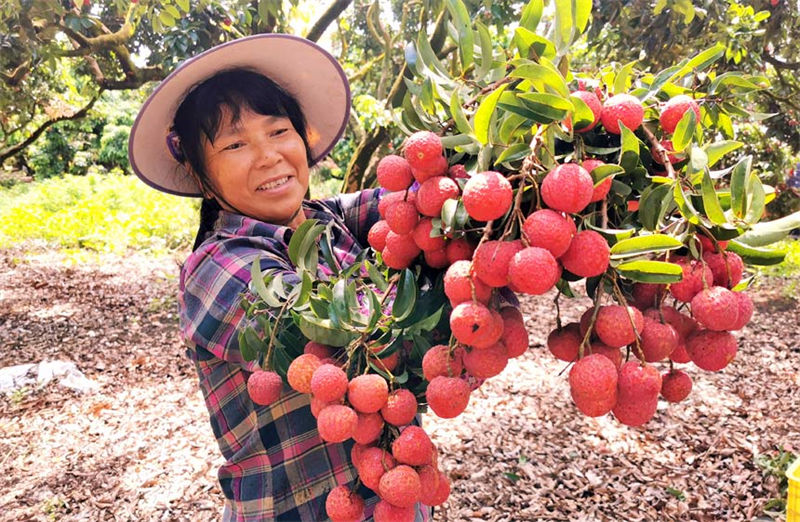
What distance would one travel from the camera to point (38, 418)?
3.18m

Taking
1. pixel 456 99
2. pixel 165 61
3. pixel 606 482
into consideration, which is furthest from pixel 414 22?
pixel 456 99

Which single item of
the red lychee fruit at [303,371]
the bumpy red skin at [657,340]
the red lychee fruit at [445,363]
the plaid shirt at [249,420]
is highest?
the bumpy red skin at [657,340]

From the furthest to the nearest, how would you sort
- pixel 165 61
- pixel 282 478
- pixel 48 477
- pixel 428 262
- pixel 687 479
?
pixel 165 61 < pixel 48 477 < pixel 687 479 < pixel 282 478 < pixel 428 262

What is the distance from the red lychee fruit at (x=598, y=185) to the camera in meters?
0.54

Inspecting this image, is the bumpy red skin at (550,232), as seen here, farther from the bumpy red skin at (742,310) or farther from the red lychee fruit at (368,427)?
the red lychee fruit at (368,427)

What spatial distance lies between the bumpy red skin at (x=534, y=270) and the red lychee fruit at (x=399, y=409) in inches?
9.3

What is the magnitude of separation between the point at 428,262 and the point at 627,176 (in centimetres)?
23

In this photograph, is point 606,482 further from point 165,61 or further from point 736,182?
point 165,61

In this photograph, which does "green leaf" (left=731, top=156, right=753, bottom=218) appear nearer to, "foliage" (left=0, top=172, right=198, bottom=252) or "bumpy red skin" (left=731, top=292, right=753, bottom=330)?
"bumpy red skin" (left=731, top=292, right=753, bottom=330)

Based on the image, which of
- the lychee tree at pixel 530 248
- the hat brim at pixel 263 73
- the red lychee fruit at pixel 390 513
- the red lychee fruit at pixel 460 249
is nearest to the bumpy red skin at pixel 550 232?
the lychee tree at pixel 530 248

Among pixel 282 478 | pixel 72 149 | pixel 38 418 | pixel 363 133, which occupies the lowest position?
pixel 72 149

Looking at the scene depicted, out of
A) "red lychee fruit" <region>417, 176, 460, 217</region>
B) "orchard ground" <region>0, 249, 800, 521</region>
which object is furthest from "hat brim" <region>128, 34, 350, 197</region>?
"orchard ground" <region>0, 249, 800, 521</region>

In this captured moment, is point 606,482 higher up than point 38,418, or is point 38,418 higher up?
point 606,482

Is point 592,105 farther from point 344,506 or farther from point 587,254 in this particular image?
point 344,506
